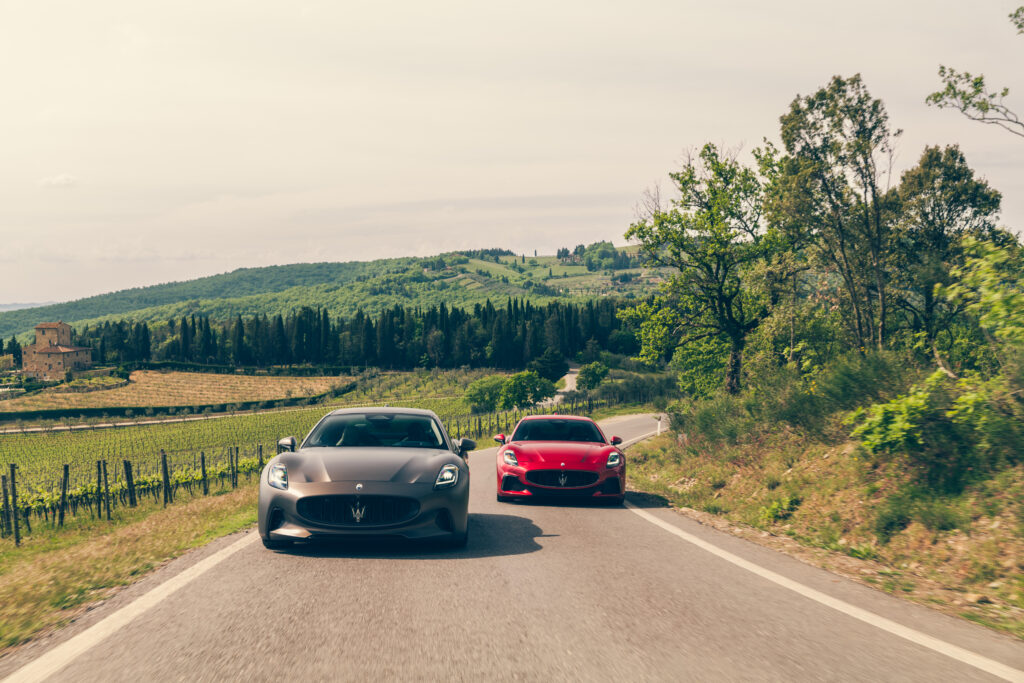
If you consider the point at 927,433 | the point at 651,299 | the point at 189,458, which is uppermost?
the point at 651,299

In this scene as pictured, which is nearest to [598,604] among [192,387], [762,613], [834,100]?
[762,613]

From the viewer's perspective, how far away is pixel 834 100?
85.6 ft

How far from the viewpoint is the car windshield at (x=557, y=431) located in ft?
41.6

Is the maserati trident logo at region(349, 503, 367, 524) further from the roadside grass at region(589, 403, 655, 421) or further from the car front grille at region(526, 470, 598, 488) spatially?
the roadside grass at region(589, 403, 655, 421)

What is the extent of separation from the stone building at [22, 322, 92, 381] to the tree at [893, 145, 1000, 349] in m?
156

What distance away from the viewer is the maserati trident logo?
22.0 feet

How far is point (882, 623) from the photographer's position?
4.82m

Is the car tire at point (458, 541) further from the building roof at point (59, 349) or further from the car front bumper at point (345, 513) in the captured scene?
the building roof at point (59, 349)

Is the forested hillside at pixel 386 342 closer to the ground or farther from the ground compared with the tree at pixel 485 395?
farther from the ground

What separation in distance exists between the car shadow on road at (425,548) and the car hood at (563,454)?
9.29 feet

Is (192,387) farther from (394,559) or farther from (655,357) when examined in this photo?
(394,559)

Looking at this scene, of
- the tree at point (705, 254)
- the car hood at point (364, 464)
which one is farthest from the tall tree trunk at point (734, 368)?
the car hood at point (364, 464)

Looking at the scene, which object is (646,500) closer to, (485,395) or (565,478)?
(565,478)

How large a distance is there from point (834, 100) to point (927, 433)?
21.1 m
